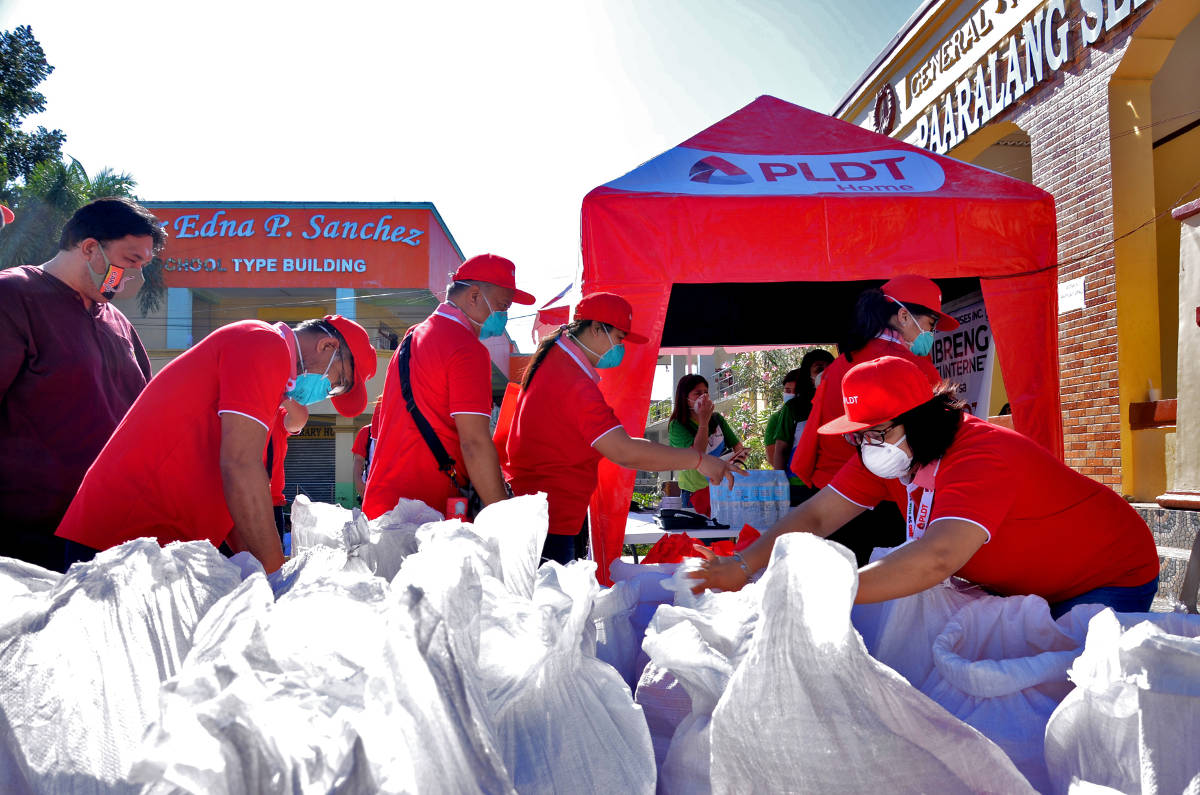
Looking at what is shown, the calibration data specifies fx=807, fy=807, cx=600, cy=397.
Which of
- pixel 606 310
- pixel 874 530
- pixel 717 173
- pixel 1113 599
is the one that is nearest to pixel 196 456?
pixel 606 310

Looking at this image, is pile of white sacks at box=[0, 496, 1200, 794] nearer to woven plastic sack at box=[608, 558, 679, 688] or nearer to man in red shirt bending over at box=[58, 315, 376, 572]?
woven plastic sack at box=[608, 558, 679, 688]

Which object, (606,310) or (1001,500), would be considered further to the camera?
(606,310)

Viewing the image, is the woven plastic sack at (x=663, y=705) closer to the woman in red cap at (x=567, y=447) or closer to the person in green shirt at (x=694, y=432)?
the woman in red cap at (x=567, y=447)

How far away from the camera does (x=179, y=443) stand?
6.28 ft

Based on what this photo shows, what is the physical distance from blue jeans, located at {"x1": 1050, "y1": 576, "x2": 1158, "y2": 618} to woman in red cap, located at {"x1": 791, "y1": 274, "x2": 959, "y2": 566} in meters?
1.27

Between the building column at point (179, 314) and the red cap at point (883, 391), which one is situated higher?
the building column at point (179, 314)

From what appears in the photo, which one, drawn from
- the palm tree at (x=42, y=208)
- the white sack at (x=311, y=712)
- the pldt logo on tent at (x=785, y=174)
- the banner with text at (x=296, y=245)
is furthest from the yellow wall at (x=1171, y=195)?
the banner with text at (x=296, y=245)

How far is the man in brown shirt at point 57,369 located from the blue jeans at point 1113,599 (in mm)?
2454

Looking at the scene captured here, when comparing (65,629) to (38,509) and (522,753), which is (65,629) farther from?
(38,509)

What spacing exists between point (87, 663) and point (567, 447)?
85.7 inches

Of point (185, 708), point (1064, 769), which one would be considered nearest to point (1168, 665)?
point (1064, 769)

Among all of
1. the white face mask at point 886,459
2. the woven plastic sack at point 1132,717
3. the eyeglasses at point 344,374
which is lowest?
the woven plastic sack at point 1132,717

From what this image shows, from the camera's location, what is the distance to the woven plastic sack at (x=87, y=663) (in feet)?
2.66

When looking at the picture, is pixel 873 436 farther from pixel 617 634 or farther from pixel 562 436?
pixel 562 436
